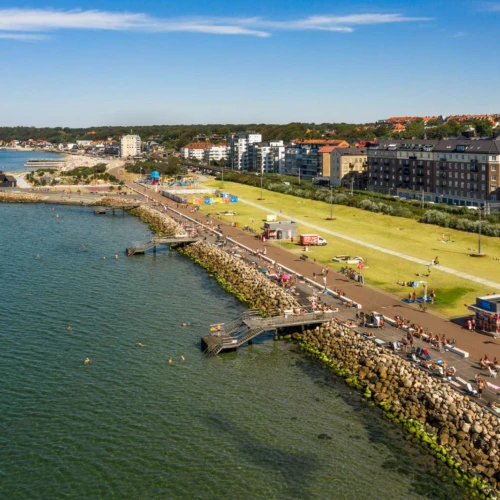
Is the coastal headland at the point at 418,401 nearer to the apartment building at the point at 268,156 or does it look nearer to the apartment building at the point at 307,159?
the apartment building at the point at 307,159

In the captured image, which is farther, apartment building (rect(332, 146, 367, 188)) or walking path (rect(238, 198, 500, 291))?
apartment building (rect(332, 146, 367, 188))

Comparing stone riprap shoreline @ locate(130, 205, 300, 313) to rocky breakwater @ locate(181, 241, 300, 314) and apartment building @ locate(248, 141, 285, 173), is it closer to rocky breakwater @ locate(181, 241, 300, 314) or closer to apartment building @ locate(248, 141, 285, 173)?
rocky breakwater @ locate(181, 241, 300, 314)

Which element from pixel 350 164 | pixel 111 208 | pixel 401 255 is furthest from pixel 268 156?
pixel 401 255

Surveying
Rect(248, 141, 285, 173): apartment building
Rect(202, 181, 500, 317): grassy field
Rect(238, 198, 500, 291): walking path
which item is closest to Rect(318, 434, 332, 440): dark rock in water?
Rect(202, 181, 500, 317): grassy field

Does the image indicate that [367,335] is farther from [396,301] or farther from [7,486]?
[7,486]

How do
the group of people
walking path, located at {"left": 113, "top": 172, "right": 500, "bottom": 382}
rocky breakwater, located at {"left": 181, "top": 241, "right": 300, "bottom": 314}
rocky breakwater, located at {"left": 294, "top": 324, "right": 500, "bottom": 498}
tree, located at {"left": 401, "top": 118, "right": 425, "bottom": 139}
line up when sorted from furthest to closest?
tree, located at {"left": 401, "top": 118, "right": 425, "bottom": 139}
rocky breakwater, located at {"left": 181, "top": 241, "right": 300, "bottom": 314}
walking path, located at {"left": 113, "top": 172, "right": 500, "bottom": 382}
the group of people
rocky breakwater, located at {"left": 294, "top": 324, "right": 500, "bottom": 498}

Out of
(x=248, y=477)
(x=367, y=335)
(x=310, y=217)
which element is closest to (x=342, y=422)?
(x=248, y=477)

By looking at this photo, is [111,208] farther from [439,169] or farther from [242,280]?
[242,280]
